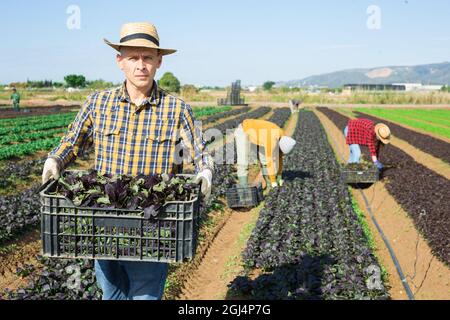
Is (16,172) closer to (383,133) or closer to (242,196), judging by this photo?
(242,196)

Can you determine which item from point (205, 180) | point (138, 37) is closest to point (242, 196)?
point (205, 180)

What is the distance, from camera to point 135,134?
11.4ft

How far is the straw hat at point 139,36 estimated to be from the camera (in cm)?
320

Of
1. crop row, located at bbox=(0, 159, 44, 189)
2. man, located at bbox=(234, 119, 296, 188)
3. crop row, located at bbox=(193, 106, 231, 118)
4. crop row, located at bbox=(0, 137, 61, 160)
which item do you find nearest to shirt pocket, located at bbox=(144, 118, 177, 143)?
man, located at bbox=(234, 119, 296, 188)

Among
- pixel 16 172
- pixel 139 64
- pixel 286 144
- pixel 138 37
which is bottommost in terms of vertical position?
pixel 16 172

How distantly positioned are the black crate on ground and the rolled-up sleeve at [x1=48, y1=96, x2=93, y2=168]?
27.2ft

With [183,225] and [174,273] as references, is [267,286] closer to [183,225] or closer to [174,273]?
[174,273]

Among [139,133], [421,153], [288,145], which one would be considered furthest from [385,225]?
[421,153]

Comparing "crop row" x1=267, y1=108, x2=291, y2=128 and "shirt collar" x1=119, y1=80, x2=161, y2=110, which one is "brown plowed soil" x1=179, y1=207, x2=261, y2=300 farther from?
"crop row" x1=267, y1=108, x2=291, y2=128

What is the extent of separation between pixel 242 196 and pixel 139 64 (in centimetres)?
622

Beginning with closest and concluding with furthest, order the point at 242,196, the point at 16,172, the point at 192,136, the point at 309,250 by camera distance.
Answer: the point at 192,136 → the point at 309,250 → the point at 242,196 → the point at 16,172

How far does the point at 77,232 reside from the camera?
2846 millimetres

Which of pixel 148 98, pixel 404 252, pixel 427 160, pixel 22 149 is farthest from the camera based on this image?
pixel 427 160

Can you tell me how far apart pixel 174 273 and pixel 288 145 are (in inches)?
130
